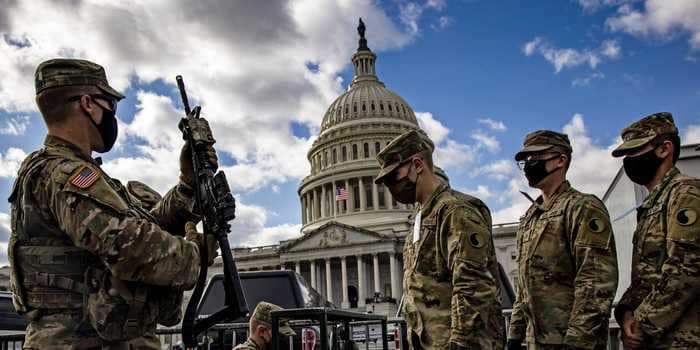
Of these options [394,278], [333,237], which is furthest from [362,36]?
[394,278]

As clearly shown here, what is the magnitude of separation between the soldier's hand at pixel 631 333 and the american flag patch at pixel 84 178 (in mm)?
3165

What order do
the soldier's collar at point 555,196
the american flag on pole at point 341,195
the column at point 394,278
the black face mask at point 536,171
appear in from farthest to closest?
the american flag on pole at point 341,195 < the column at point 394,278 < the black face mask at point 536,171 < the soldier's collar at point 555,196

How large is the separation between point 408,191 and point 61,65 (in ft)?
7.60

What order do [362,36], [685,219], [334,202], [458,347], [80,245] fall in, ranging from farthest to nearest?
[362,36], [334,202], [685,219], [458,347], [80,245]

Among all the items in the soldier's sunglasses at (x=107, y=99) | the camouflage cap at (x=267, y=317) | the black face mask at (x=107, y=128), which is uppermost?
the soldier's sunglasses at (x=107, y=99)

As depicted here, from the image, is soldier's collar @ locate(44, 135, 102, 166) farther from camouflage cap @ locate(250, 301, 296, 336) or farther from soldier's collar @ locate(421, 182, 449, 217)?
camouflage cap @ locate(250, 301, 296, 336)

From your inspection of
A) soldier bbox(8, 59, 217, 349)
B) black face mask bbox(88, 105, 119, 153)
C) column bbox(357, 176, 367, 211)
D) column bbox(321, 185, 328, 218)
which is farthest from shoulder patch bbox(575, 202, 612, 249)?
column bbox(321, 185, 328, 218)

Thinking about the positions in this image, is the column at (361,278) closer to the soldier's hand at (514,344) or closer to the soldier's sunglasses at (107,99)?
the soldier's hand at (514,344)

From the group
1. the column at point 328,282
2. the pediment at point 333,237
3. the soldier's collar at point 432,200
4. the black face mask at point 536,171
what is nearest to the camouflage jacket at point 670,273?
the black face mask at point 536,171

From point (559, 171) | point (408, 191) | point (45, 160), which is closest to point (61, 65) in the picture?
point (45, 160)

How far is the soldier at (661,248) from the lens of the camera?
12.9 feet

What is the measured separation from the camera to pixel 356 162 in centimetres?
7950

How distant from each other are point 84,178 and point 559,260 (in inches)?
128

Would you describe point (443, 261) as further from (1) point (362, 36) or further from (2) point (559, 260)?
(1) point (362, 36)
